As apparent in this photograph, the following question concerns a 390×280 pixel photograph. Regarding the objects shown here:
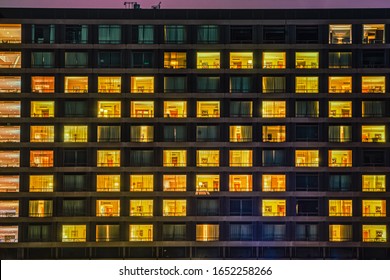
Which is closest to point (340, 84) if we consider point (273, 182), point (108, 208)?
point (273, 182)

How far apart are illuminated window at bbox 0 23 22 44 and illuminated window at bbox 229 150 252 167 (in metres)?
25.4

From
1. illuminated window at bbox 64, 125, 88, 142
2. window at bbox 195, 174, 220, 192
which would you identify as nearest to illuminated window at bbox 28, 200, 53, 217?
illuminated window at bbox 64, 125, 88, 142

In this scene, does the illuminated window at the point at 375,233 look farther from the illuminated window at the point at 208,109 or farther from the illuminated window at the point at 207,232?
the illuminated window at the point at 208,109

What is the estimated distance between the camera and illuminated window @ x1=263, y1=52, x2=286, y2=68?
189 feet

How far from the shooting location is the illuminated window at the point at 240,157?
187 feet

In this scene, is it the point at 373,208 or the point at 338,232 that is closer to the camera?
the point at 338,232

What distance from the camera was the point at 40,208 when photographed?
56875mm

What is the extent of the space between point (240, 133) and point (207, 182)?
621 centimetres

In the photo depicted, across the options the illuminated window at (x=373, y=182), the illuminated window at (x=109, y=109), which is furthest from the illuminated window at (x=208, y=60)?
the illuminated window at (x=373, y=182)

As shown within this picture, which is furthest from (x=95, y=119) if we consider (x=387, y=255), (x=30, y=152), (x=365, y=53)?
(x=387, y=255)

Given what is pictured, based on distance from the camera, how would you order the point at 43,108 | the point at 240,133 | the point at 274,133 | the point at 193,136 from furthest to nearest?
the point at 43,108 < the point at 274,133 < the point at 240,133 < the point at 193,136

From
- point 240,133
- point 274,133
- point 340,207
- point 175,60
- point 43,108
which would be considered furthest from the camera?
point 43,108

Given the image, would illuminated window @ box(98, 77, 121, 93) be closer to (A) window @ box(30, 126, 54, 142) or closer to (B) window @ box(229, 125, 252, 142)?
(A) window @ box(30, 126, 54, 142)

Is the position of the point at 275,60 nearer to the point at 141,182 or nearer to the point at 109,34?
the point at 109,34
